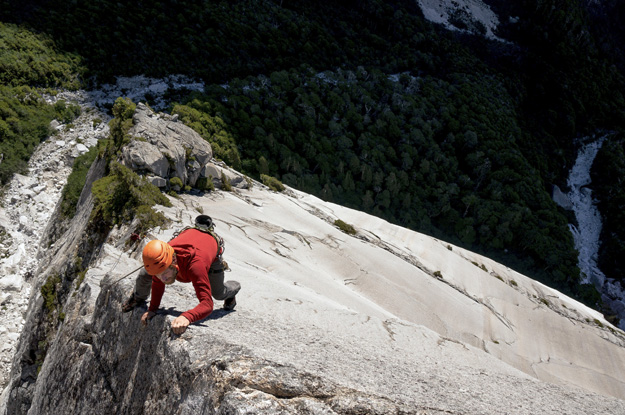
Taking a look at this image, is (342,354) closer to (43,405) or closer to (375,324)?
(375,324)

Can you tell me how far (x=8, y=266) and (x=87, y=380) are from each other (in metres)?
17.2

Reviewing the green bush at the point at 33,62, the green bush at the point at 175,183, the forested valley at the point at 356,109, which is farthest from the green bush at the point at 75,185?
the green bush at the point at 33,62

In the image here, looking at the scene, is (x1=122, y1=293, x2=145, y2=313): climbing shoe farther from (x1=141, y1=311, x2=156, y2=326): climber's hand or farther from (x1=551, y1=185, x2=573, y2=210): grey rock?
(x1=551, y1=185, x2=573, y2=210): grey rock

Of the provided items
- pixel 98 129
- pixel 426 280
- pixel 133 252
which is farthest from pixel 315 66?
pixel 133 252

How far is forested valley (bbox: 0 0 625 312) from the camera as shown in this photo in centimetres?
3888

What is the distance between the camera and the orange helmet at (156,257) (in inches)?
182

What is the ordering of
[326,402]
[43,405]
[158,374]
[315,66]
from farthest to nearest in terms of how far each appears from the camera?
1. [315,66]
2. [43,405]
3. [158,374]
4. [326,402]

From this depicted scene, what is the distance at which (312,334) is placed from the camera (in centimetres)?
711

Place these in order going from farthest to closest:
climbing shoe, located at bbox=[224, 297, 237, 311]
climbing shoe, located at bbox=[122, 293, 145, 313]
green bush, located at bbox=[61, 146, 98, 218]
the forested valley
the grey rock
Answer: the grey rock → the forested valley → green bush, located at bbox=[61, 146, 98, 218] → climbing shoe, located at bbox=[224, 297, 237, 311] → climbing shoe, located at bbox=[122, 293, 145, 313]

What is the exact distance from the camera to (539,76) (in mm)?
84312

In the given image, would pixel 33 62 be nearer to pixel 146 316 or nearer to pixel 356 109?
pixel 356 109

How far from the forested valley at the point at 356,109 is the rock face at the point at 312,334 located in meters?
16.4

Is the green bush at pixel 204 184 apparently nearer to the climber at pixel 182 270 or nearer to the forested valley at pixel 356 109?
the forested valley at pixel 356 109

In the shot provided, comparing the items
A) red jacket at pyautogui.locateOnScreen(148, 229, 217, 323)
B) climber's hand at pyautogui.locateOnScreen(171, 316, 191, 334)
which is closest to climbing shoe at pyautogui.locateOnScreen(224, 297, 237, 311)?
red jacket at pyautogui.locateOnScreen(148, 229, 217, 323)
